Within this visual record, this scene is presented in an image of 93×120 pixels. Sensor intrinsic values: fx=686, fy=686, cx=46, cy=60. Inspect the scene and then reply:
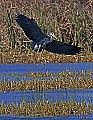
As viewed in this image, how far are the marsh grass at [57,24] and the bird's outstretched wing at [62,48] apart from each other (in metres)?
7.93

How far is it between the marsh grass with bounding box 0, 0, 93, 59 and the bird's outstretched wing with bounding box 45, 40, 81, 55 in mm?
7926

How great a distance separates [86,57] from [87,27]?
943 mm

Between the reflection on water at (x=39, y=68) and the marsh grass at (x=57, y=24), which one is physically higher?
the marsh grass at (x=57, y=24)

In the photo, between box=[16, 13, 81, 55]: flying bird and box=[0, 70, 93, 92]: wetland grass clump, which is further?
box=[0, 70, 93, 92]: wetland grass clump

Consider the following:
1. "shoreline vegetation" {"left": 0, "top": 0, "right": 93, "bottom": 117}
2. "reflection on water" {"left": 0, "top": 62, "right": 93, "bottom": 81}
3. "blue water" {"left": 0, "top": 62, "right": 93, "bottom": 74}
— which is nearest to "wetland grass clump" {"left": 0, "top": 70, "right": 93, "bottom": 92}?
"reflection on water" {"left": 0, "top": 62, "right": 93, "bottom": 81}

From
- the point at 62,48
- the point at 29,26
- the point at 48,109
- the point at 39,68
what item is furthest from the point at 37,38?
the point at 39,68

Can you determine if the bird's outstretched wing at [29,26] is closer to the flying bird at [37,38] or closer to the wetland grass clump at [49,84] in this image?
the flying bird at [37,38]

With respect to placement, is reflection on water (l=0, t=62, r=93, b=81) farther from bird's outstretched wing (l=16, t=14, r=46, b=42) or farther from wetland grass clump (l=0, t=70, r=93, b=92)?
bird's outstretched wing (l=16, t=14, r=46, b=42)

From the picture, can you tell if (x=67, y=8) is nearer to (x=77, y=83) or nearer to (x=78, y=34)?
(x=78, y=34)

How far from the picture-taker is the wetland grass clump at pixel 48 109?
11031 mm

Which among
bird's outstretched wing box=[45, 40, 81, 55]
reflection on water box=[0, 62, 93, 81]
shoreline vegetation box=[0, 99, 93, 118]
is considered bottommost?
shoreline vegetation box=[0, 99, 93, 118]

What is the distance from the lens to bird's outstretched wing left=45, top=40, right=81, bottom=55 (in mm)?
10289

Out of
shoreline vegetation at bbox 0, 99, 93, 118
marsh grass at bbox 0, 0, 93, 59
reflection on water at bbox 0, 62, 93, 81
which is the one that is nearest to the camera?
shoreline vegetation at bbox 0, 99, 93, 118

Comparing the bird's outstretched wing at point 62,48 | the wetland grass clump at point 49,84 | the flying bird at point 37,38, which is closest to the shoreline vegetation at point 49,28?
the wetland grass clump at point 49,84
